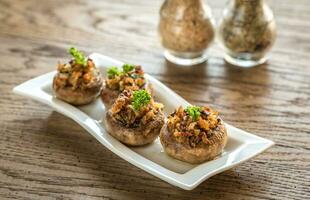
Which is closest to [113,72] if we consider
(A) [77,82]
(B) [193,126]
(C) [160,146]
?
(A) [77,82]

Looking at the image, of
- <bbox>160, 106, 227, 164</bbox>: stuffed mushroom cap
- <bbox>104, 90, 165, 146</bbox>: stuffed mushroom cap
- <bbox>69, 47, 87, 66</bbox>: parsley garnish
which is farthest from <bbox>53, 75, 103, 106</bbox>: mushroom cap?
<bbox>160, 106, 227, 164</bbox>: stuffed mushroom cap

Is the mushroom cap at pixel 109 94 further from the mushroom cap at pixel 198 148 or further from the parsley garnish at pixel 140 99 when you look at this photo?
the mushroom cap at pixel 198 148

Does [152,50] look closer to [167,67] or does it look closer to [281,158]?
[167,67]

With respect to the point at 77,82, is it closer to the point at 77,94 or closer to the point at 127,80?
the point at 77,94

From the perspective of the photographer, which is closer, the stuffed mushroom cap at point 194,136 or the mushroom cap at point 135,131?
the stuffed mushroom cap at point 194,136

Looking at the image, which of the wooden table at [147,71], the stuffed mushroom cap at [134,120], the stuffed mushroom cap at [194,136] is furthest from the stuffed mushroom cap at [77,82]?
the stuffed mushroom cap at [194,136]

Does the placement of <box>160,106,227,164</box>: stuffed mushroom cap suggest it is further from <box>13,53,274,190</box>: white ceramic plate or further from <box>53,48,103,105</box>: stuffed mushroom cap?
<box>53,48,103,105</box>: stuffed mushroom cap

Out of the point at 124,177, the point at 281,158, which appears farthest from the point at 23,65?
the point at 281,158
